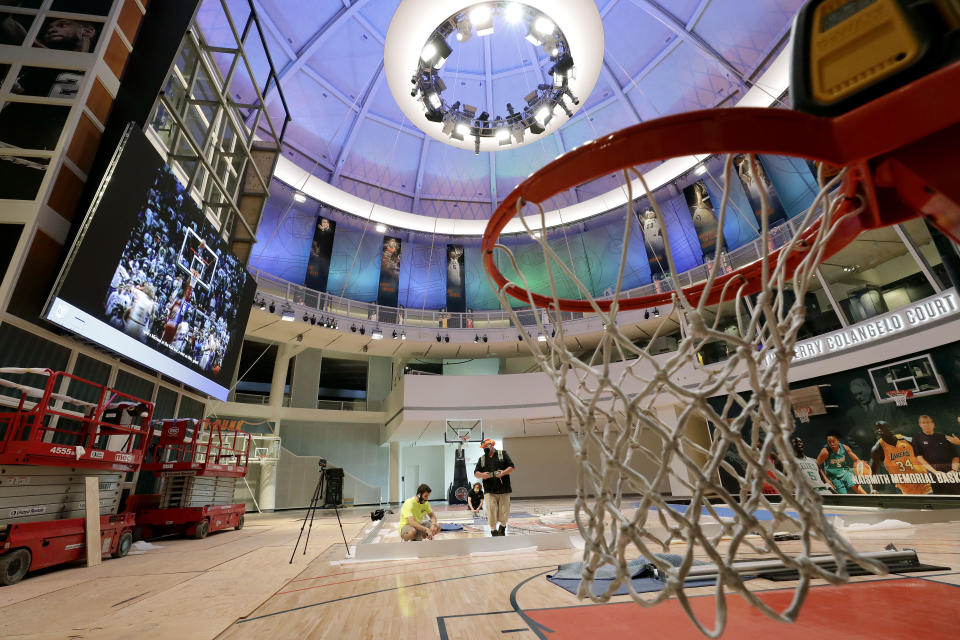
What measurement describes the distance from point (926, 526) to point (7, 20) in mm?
13426

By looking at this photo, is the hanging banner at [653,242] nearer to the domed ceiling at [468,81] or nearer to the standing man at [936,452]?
the domed ceiling at [468,81]

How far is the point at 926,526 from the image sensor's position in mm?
5387

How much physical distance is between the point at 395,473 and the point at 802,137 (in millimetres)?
18595

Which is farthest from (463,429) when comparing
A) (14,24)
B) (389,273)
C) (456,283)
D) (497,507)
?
(14,24)

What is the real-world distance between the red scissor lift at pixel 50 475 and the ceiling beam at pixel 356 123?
1196 cm

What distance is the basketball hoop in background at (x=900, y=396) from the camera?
344 inches

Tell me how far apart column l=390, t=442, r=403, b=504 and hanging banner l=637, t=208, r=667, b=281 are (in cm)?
1239

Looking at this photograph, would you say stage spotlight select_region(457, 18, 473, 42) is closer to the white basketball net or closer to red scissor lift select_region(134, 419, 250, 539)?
the white basketball net

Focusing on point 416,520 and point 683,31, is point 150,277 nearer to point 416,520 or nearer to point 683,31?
point 416,520

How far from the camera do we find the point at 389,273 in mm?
18375

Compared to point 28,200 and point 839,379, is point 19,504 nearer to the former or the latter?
point 28,200

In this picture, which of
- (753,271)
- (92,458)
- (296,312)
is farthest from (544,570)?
(296,312)

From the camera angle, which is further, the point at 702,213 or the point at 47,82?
Answer: the point at 702,213

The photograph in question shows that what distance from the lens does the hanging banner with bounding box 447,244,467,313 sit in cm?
1916
